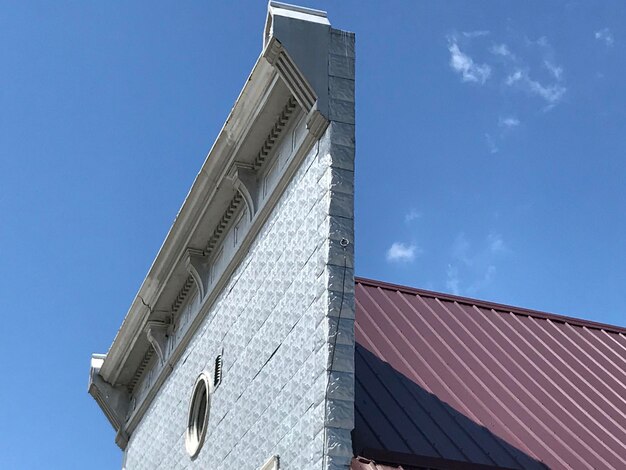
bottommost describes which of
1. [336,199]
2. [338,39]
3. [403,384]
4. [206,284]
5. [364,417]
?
[364,417]

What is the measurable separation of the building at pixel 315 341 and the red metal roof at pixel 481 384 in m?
0.03

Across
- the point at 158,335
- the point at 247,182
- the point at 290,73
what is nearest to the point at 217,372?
the point at 247,182

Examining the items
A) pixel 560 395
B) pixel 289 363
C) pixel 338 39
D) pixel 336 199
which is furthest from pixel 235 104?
pixel 560 395

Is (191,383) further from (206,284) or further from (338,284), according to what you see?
(338,284)

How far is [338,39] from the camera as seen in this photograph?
12188 mm

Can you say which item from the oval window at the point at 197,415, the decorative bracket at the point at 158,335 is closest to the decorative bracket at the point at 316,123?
the oval window at the point at 197,415

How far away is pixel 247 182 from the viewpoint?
44.5 ft

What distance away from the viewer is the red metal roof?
39.6 feet

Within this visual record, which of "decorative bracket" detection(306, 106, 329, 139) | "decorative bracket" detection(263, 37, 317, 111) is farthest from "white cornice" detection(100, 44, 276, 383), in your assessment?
"decorative bracket" detection(306, 106, 329, 139)

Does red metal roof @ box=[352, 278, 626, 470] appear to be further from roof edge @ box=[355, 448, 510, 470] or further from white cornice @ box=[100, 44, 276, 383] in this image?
white cornice @ box=[100, 44, 276, 383]

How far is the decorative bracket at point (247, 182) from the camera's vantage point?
44.3 ft

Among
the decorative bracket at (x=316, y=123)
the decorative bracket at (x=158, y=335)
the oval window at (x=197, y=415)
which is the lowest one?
the oval window at (x=197, y=415)

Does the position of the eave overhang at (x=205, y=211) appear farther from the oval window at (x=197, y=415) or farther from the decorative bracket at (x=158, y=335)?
the oval window at (x=197, y=415)

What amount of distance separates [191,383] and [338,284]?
16.2ft
